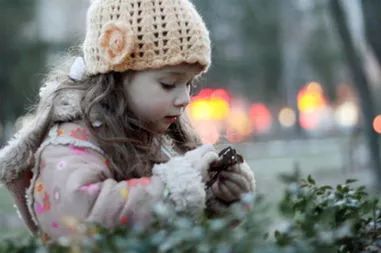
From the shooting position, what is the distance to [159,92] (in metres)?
2.83

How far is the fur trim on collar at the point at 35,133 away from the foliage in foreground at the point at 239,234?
66 cm

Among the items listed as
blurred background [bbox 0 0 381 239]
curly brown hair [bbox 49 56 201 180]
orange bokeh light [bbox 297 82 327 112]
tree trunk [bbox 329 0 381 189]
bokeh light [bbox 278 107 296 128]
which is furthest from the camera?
bokeh light [bbox 278 107 296 128]

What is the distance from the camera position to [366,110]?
16922mm

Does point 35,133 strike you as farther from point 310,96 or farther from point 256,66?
point 310,96

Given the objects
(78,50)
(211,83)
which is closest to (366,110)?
(78,50)

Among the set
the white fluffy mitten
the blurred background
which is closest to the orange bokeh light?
the blurred background

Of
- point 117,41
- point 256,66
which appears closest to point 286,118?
point 256,66

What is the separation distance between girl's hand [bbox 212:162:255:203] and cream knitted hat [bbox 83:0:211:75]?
1.14 ft

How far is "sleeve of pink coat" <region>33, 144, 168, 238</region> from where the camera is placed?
252 centimetres

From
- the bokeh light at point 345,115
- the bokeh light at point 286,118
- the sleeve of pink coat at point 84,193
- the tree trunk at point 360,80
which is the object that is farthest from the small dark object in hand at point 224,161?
the bokeh light at point 345,115

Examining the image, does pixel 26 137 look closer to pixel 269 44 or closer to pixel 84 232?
pixel 84 232

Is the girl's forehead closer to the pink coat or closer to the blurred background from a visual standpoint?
the pink coat

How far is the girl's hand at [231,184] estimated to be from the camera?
283cm

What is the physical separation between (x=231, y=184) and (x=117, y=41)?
556 millimetres
